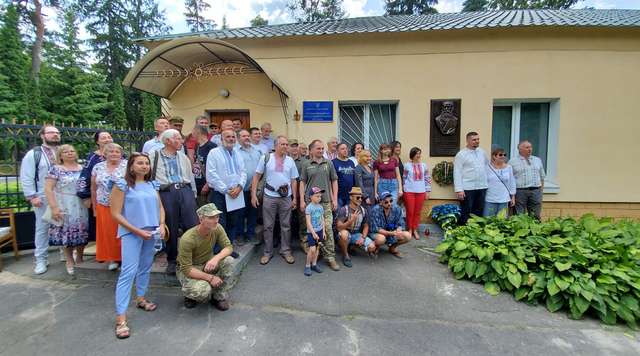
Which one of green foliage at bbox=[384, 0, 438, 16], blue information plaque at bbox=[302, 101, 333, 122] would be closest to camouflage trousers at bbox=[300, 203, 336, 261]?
blue information plaque at bbox=[302, 101, 333, 122]

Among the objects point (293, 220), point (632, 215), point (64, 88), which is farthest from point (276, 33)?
point (64, 88)

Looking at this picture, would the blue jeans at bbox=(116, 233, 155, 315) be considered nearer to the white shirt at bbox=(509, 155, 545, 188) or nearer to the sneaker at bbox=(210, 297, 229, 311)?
the sneaker at bbox=(210, 297, 229, 311)

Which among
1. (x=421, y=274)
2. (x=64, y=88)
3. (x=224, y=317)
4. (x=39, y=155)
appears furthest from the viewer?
(x=64, y=88)

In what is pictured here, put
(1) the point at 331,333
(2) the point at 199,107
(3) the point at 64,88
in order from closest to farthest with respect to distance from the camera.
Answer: (1) the point at 331,333 → (2) the point at 199,107 → (3) the point at 64,88

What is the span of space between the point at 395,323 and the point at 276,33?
6.02 metres

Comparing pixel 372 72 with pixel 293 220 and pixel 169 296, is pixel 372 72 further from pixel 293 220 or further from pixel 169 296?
pixel 169 296

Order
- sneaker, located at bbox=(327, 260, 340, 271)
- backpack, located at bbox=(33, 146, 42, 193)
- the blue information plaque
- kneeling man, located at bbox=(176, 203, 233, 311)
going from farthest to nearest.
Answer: the blue information plaque
sneaker, located at bbox=(327, 260, 340, 271)
backpack, located at bbox=(33, 146, 42, 193)
kneeling man, located at bbox=(176, 203, 233, 311)

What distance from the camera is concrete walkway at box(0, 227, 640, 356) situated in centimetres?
258

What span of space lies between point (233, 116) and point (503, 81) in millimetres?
5915

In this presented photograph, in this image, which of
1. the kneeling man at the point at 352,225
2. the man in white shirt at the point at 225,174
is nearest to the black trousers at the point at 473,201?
the kneeling man at the point at 352,225

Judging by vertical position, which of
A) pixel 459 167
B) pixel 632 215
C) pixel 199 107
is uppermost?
pixel 199 107

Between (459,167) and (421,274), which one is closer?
(421,274)

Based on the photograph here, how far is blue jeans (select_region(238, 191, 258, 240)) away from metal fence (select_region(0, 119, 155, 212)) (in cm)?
279

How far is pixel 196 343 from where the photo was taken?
261 cm
